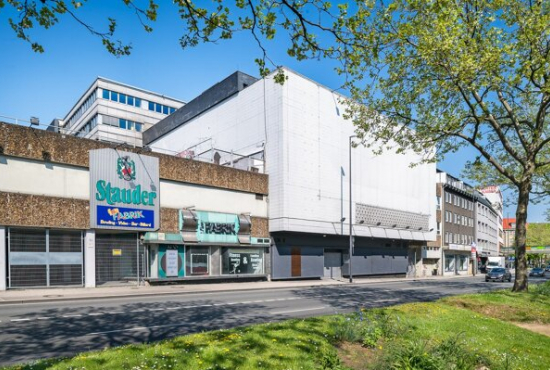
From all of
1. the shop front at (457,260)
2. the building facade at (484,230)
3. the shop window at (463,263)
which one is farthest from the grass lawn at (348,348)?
the building facade at (484,230)

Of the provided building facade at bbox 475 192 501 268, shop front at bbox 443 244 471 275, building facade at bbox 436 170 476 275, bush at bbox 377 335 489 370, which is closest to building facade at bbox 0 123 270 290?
bush at bbox 377 335 489 370

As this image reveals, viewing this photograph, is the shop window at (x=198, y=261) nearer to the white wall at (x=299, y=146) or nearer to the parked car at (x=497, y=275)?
the white wall at (x=299, y=146)

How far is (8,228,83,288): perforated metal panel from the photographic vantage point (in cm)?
2022

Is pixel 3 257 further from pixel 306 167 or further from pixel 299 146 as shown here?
pixel 306 167

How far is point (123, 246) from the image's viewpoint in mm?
24188

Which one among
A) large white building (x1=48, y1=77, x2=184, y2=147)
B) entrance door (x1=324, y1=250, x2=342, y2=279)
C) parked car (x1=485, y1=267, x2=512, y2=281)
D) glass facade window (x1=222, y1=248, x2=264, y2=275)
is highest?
large white building (x1=48, y1=77, x2=184, y2=147)

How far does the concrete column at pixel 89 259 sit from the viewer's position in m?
22.4

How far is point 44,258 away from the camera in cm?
2112

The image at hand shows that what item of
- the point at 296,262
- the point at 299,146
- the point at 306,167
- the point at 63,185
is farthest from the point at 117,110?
the point at 63,185

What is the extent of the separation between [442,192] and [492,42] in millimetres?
49062

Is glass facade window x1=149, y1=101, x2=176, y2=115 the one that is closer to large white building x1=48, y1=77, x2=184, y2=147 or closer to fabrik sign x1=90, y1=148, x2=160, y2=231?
large white building x1=48, y1=77, x2=184, y2=147

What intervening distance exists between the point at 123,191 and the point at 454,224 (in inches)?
2139

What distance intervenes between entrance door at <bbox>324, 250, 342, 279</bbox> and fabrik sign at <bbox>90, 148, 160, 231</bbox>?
1793 centimetres

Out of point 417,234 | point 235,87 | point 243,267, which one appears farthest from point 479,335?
point 417,234
